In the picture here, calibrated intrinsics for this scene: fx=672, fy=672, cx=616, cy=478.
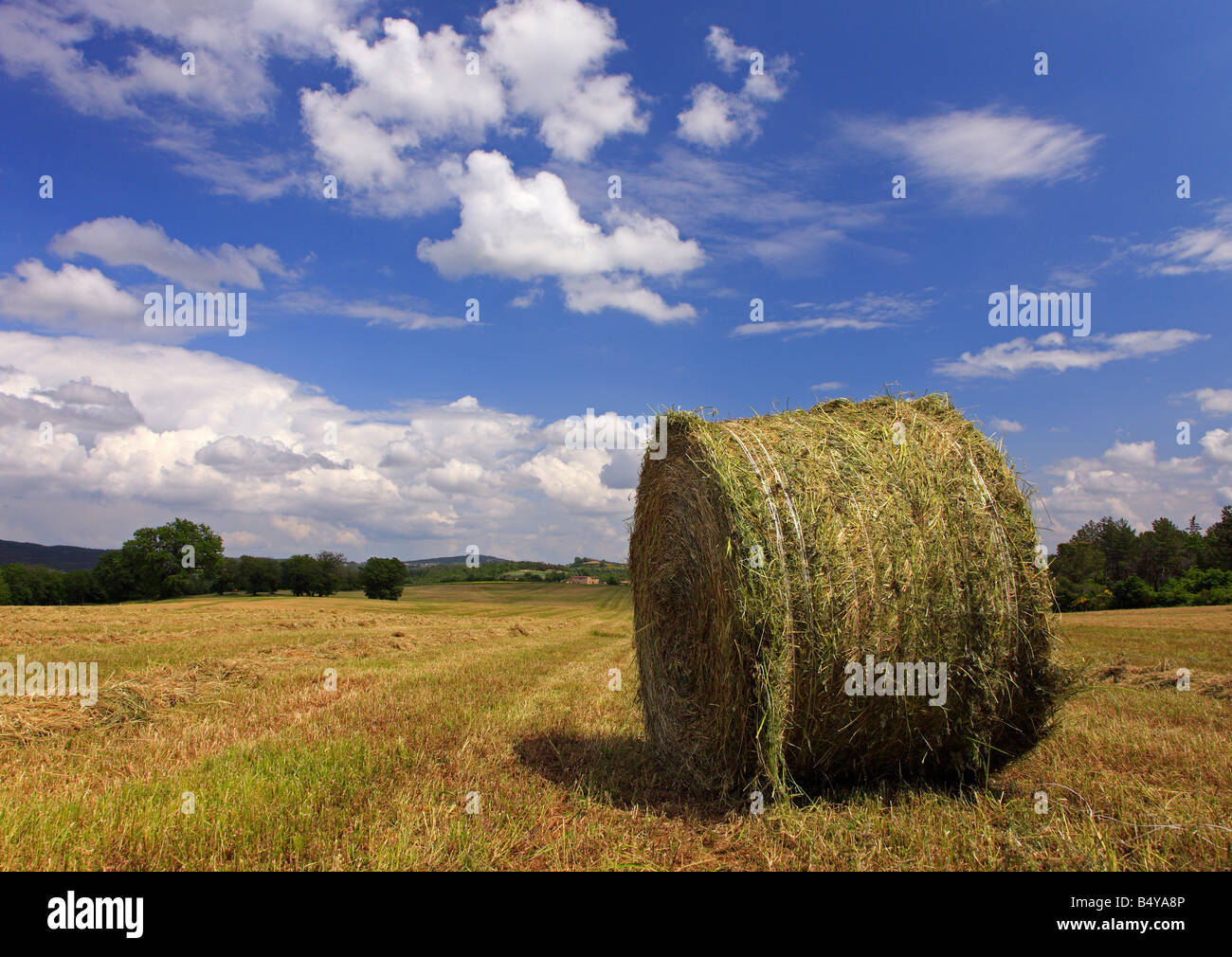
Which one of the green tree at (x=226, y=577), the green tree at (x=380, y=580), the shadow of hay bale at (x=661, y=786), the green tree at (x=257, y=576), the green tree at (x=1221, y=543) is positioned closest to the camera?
the shadow of hay bale at (x=661, y=786)

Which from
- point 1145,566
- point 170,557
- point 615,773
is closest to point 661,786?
point 615,773

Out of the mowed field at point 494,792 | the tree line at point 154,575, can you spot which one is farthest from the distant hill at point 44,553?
the mowed field at point 494,792

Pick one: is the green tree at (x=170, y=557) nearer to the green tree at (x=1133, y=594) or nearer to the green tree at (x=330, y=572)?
the green tree at (x=330, y=572)

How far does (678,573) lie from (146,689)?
7160mm

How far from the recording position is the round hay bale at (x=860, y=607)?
526cm

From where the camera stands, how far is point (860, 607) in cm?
532

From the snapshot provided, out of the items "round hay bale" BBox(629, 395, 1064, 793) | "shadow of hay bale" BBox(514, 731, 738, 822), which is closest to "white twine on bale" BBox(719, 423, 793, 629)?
"round hay bale" BBox(629, 395, 1064, 793)

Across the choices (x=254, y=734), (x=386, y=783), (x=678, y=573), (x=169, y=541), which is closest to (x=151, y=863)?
(x=386, y=783)

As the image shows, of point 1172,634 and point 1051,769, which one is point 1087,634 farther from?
point 1051,769

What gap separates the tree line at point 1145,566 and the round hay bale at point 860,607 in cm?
5420

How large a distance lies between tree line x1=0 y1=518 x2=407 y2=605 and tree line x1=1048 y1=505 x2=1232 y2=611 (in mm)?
65627

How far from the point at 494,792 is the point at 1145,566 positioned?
87.6 metres

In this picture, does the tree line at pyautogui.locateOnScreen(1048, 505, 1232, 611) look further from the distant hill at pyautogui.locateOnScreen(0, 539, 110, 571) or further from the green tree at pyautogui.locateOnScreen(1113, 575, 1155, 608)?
the distant hill at pyautogui.locateOnScreen(0, 539, 110, 571)
